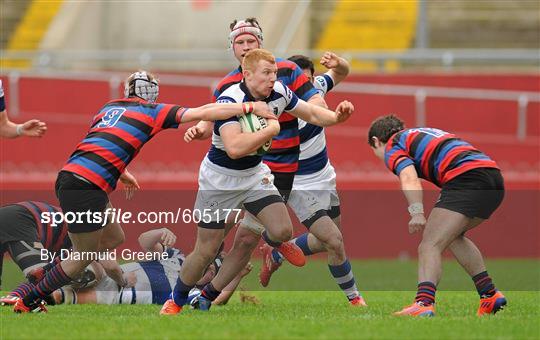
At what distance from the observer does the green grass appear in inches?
311

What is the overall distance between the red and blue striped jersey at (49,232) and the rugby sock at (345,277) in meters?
2.43

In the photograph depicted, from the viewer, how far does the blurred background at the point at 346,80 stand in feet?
60.2

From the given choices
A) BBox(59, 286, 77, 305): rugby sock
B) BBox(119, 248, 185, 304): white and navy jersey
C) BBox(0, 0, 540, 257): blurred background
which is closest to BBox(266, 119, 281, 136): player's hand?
BBox(119, 248, 185, 304): white and navy jersey

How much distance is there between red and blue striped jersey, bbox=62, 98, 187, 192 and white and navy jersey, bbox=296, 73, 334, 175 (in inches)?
88.2

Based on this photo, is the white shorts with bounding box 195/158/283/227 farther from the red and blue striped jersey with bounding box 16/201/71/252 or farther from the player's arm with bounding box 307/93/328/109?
the red and blue striped jersey with bounding box 16/201/71/252

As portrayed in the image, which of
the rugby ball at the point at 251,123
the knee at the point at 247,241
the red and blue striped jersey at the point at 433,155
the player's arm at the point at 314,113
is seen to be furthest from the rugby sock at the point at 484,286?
the rugby ball at the point at 251,123

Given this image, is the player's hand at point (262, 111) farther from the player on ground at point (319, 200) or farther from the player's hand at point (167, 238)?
the player's hand at point (167, 238)

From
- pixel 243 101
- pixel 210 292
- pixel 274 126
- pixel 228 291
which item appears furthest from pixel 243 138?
pixel 228 291

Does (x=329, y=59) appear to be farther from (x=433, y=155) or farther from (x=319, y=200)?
(x=433, y=155)

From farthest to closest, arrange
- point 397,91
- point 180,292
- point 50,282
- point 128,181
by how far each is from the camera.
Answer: point 397,91, point 128,181, point 180,292, point 50,282

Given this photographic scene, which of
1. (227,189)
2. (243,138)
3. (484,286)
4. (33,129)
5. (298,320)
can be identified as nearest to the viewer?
(298,320)

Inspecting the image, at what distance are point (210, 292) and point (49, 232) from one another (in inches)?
67.4

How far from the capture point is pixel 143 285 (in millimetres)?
10977

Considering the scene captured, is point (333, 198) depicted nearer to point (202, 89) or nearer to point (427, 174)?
point (427, 174)
